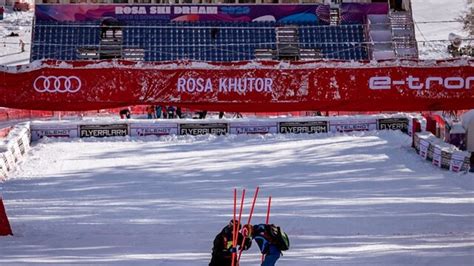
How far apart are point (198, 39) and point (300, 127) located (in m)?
15.6

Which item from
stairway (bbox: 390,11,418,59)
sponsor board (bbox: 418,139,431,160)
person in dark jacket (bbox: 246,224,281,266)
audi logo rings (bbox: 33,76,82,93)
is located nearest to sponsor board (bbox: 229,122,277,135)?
sponsor board (bbox: 418,139,431,160)

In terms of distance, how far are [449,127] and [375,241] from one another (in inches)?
556

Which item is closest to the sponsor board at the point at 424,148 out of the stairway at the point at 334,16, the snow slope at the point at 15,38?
the stairway at the point at 334,16

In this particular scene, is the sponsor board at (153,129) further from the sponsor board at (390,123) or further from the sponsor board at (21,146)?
the sponsor board at (390,123)

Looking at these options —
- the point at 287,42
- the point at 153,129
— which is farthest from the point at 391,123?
the point at 287,42

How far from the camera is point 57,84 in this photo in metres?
15.2

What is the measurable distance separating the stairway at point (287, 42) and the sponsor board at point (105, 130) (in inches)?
626

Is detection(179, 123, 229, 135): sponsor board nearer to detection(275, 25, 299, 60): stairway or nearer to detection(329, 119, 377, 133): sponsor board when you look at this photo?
detection(329, 119, 377, 133): sponsor board

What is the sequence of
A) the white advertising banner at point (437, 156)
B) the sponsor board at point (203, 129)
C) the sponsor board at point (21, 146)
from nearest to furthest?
the white advertising banner at point (437, 156) → the sponsor board at point (21, 146) → the sponsor board at point (203, 129)

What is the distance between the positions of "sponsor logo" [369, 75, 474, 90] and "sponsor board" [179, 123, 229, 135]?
66.7ft

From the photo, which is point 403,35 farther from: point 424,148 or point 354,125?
point 424,148

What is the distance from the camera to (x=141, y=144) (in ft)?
110

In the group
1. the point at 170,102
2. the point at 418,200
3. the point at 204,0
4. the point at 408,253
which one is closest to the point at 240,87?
the point at 170,102

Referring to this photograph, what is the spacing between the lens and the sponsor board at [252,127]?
35.6 m
